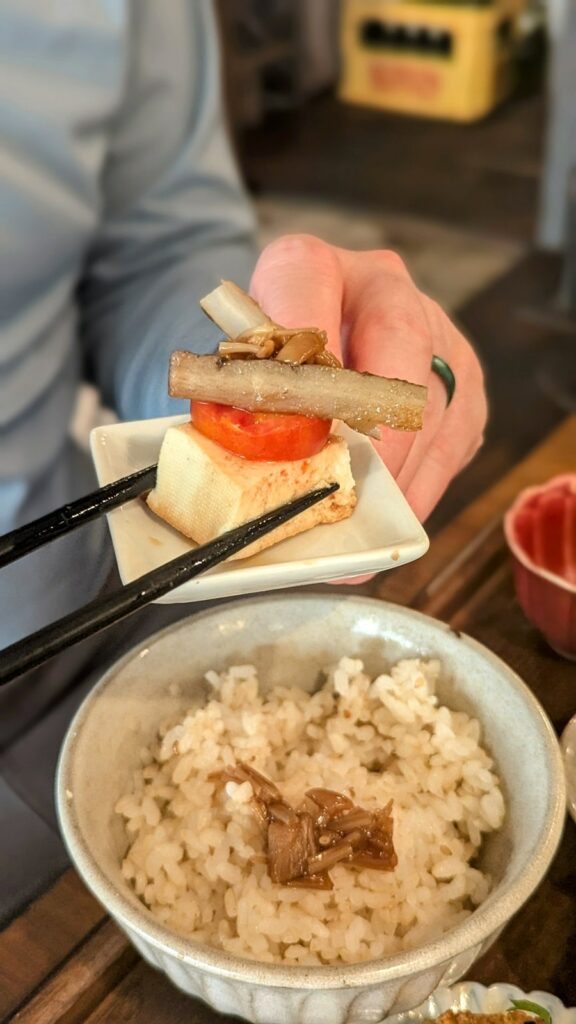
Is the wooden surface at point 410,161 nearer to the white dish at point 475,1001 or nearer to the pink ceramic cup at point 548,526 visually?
the pink ceramic cup at point 548,526

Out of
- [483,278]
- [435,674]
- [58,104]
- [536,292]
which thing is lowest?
[483,278]

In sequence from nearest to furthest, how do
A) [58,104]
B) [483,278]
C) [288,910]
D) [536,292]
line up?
[288,910] < [58,104] < [536,292] < [483,278]

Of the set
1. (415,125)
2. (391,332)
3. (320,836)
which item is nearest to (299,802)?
(320,836)

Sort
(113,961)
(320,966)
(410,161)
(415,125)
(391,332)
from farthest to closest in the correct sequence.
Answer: (415,125) < (410,161) < (391,332) < (113,961) < (320,966)

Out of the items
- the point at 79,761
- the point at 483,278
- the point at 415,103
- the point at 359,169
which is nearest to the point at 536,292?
the point at 483,278

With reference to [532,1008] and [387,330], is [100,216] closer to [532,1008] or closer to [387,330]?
[387,330]

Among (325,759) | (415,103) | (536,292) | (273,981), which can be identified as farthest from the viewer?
(415,103)

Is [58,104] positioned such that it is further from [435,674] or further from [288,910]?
[288,910]
